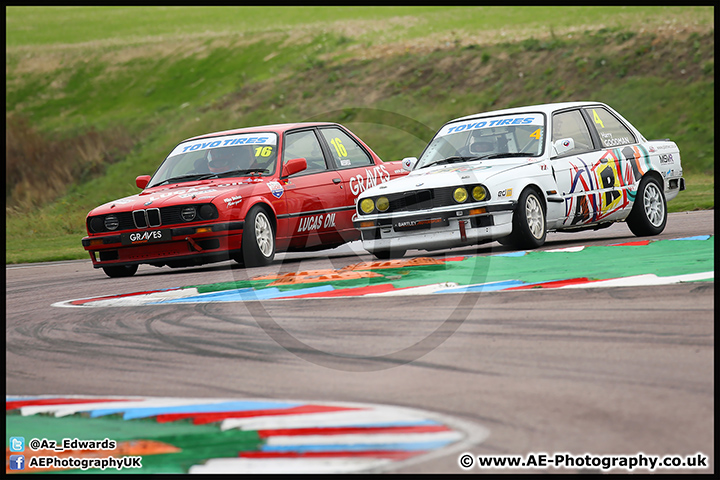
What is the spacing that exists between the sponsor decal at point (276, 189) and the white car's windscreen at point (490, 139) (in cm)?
169

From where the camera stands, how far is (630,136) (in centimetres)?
1238

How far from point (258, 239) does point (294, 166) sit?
42.5 inches

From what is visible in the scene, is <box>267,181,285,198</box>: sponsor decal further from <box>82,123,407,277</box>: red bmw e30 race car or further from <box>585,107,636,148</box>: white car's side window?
<box>585,107,636,148</box>: white car's side window

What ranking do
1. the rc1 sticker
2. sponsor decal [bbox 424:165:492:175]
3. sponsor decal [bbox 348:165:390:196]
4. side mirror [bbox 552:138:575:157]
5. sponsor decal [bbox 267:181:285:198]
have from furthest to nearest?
sponsor decal [bbox 348:165:390:196] < sponsor decal [bbox 267:181:285:198] < the rc1 sticker < side mirror [bbox 552:138:575:157] < sponsor decal [bbox 424:165:492:175]

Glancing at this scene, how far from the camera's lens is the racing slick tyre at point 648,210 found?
1184 cm

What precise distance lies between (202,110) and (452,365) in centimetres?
4540

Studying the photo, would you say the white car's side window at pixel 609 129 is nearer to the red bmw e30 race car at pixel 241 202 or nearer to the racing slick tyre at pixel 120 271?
the red bmw e30 race car at pixel 241 202

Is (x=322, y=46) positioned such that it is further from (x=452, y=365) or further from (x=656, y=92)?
(x=452, y=365)

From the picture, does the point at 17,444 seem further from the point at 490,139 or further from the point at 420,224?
the point at 490,139

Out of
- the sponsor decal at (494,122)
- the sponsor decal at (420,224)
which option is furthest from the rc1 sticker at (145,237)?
the sponsor decal at (494,122)

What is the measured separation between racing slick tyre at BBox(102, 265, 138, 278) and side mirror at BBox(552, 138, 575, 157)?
5220mm

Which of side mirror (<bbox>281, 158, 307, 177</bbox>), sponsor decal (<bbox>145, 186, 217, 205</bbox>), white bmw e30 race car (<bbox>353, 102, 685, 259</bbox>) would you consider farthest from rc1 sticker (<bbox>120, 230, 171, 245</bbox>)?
white bmw e30 race car (<bbox>353, 102, 685, 259</bbox>)

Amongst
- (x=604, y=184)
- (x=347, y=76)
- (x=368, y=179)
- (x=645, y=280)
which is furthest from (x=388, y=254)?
(x=347, y=76)

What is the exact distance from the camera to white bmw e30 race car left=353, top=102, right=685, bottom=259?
34.4 feet
